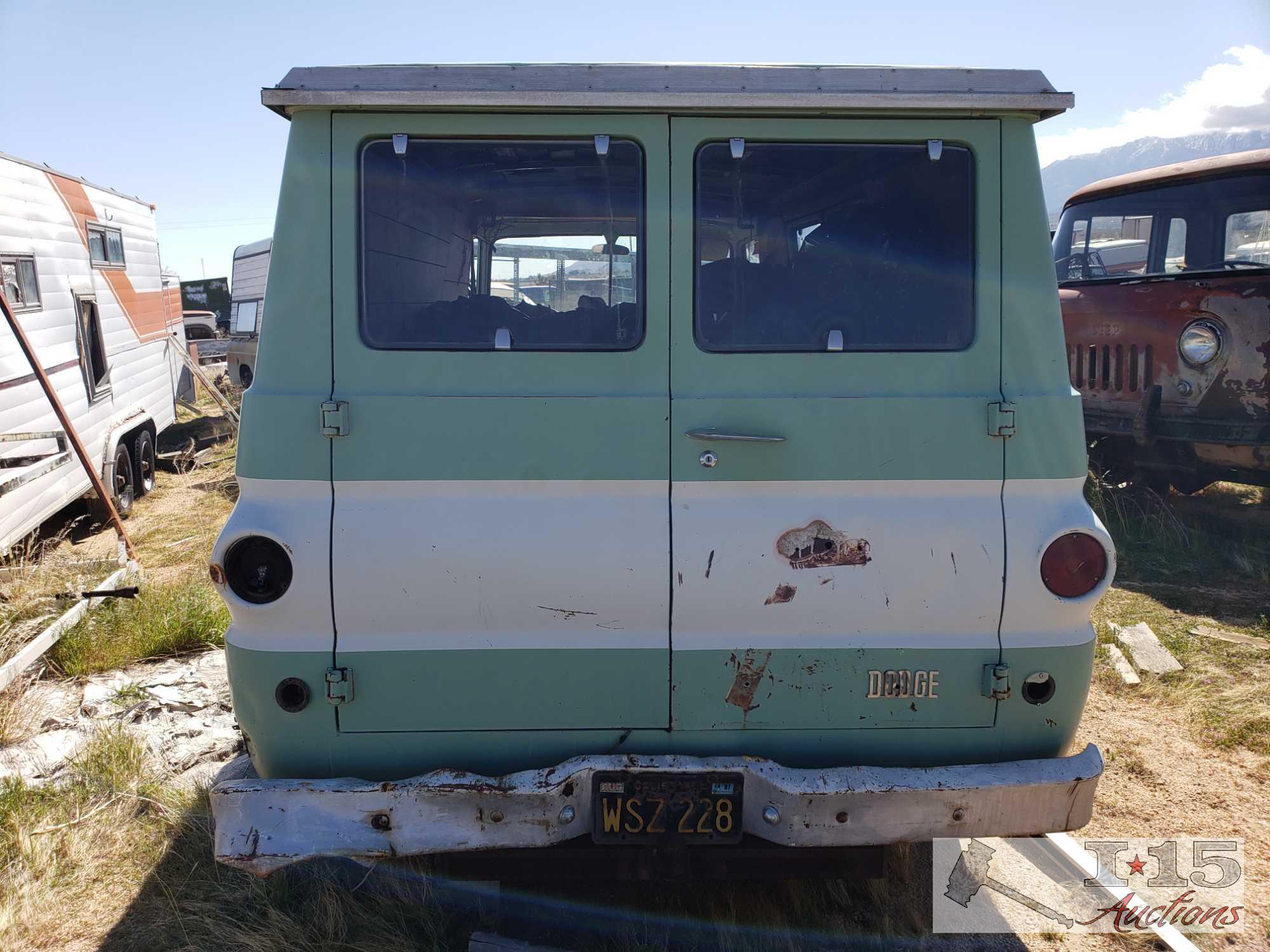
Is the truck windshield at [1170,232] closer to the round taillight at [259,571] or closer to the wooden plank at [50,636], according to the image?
the round taillight at [259,571]

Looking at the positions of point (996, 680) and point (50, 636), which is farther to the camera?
point (50, 636)

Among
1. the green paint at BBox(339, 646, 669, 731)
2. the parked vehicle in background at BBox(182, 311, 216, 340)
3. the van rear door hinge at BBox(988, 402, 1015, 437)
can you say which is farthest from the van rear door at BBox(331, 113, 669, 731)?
the parked vehicle in background at BBox(182, 311, 216, 340)

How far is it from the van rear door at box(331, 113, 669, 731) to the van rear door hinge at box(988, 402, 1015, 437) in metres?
0.93

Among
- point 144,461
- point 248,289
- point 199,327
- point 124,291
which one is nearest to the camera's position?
point 124,291

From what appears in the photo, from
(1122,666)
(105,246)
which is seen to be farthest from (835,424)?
(105,246)

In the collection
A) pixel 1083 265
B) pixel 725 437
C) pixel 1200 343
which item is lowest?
pixel 725 437

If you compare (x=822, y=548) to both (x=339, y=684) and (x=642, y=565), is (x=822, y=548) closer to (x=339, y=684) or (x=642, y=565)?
(x=642, y=565)

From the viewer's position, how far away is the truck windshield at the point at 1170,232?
290 inches

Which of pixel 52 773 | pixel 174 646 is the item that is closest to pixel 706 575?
pixel 52 773

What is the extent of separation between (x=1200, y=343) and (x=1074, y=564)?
5.58 meters

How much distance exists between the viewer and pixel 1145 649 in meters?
5.55

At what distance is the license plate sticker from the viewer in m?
2.60

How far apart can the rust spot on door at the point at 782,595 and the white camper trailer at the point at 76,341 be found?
5.78 m

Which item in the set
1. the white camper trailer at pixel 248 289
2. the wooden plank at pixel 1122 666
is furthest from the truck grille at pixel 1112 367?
the white camper trailer at pixel 248 289
